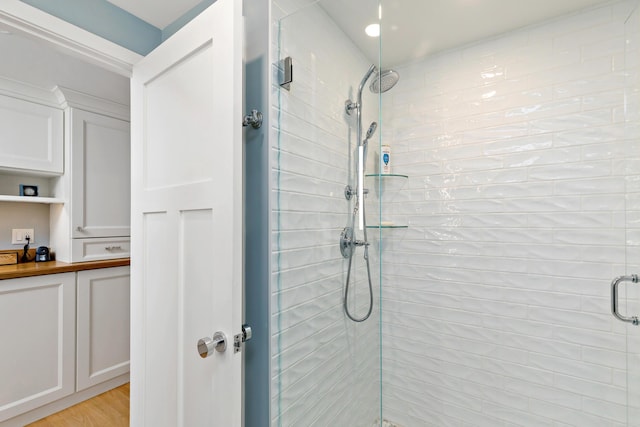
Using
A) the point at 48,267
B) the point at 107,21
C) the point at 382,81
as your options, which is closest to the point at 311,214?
the point at 382,81

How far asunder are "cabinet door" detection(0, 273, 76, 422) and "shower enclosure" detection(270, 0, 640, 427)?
1.99 metres

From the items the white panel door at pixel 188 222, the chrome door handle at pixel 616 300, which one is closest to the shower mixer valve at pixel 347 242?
the white panel door at pixel 188 222

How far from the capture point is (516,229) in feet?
5.22

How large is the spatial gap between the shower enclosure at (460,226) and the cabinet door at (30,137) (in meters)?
2.27

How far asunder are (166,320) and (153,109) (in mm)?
891

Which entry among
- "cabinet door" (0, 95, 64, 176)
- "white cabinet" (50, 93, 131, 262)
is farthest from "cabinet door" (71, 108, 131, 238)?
"cabinet door" (0, 95, 64, 176)

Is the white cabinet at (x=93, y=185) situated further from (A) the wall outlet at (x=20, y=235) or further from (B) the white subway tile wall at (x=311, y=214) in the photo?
(B) the white subway tile wall at (x=311, y=214)

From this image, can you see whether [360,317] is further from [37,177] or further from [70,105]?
[37,177]

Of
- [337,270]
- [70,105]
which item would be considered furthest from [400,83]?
[70,105]

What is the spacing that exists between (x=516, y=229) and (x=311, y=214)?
1.16 metres

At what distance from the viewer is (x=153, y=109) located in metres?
1.31

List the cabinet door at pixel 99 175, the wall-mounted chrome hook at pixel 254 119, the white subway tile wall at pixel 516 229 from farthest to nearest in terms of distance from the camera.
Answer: the cabinet door at pixel 99 175 → the white subway tile wall at pixel 516 229 → the wall-mounted chrome hook at pixel 254 119

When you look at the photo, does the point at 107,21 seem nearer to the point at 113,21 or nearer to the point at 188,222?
the point at 113,21

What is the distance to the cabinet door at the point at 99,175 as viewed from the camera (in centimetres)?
236
